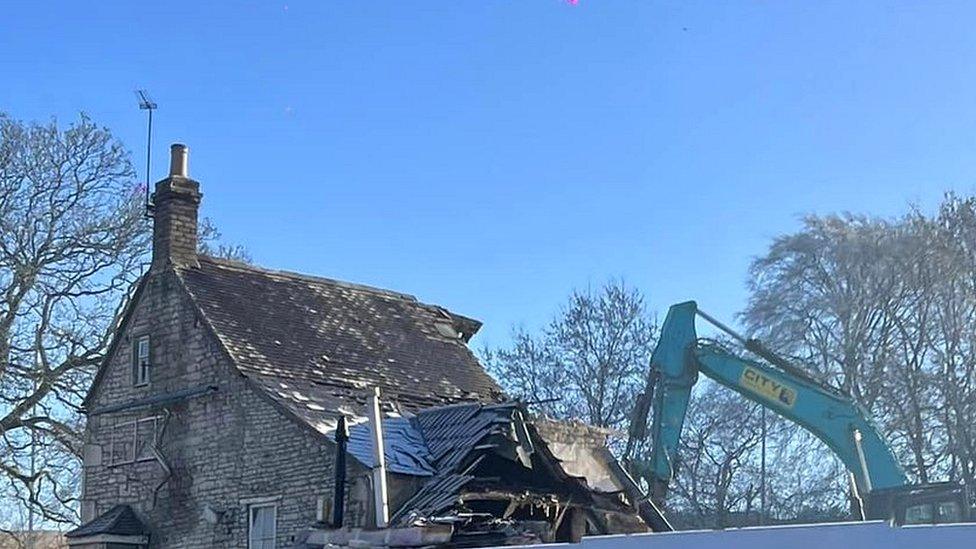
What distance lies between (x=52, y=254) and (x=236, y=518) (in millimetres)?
12780

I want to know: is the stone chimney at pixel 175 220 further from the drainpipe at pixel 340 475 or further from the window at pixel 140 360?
the drainpipe at pixel 340 475

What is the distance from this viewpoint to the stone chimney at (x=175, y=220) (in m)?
24.3

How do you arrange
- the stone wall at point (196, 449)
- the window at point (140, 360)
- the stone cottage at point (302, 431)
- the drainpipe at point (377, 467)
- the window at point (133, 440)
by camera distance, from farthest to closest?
the window at point (140, 360)
the window at point (133, 440)
the stone wall at point (196, 449)
the stone cottage at point (302, 431)
the drainpipe at point (377, 467)

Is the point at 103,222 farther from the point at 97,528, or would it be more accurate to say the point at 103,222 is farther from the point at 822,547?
the point at 822,547

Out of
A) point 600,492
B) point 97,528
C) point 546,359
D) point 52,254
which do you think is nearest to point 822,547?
point 600,492

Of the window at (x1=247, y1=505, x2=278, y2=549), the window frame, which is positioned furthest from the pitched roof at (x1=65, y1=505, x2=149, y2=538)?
the window at (x1=247, y1=505, x2=278, y2=549)

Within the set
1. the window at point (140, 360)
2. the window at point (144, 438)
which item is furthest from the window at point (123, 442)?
the window at point (140, 360)

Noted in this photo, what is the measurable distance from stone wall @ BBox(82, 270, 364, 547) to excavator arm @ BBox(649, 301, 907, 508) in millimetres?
6772

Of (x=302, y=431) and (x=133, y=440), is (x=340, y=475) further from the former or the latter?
(x=133, y=440)

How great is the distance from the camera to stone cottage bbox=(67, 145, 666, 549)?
61.3 ft

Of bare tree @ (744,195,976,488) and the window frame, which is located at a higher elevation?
bare tree @ (744,195,976,488)

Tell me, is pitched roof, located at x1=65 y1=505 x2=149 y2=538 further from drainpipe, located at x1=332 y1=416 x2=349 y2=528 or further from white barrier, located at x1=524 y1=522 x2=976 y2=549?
white barrier, located at x1=524 y1=522 x2=976 y2=549

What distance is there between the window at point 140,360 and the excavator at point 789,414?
30.8 feet

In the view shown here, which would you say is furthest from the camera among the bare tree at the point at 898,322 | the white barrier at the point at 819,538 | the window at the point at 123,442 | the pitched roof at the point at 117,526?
the bare tree at the point at 898,322
